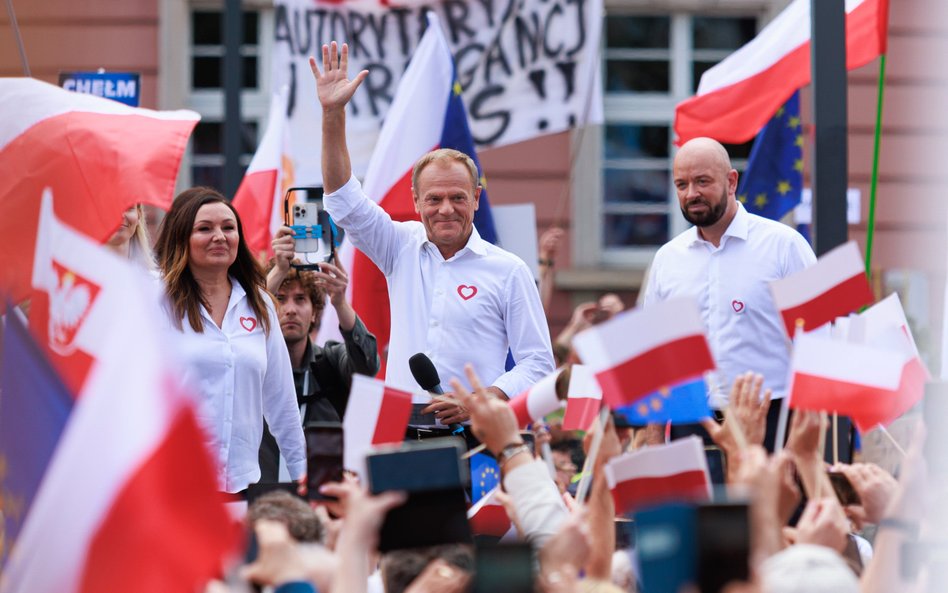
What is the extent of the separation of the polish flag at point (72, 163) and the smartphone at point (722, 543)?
3.42 metres

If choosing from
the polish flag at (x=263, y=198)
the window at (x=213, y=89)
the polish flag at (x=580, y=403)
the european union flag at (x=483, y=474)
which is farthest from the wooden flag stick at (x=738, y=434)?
the window at (x=213, y=89)

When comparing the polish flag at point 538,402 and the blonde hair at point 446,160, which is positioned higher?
the blonde hair at point 446,160

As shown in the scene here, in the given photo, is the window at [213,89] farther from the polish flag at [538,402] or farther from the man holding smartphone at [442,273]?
the polish flag at [538,402]

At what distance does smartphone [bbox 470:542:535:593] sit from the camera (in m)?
2.52

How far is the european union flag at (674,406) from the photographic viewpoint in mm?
3959

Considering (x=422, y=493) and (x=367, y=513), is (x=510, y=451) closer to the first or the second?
(x=422, y=493)

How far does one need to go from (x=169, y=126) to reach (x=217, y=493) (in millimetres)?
3713

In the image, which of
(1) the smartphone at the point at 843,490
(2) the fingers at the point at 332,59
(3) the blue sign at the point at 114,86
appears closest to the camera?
(1) the smartphone at the point at 843,490

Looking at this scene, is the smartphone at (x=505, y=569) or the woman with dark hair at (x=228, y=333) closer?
the smartphone at (x=505, y=569)

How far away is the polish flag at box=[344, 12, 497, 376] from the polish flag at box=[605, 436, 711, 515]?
3.60 meters

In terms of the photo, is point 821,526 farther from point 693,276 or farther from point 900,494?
point 693,276

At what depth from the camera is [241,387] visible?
5.07 metres

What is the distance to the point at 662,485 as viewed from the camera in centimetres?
330

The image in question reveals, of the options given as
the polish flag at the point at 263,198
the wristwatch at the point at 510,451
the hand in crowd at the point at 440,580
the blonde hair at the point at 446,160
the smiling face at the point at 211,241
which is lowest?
the hand in crowd at the point at 440,580
